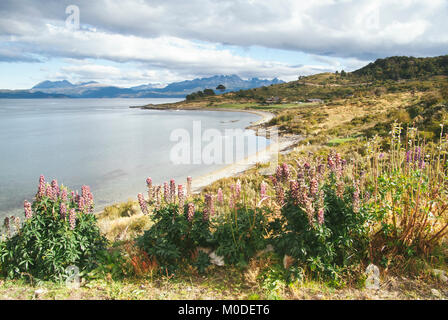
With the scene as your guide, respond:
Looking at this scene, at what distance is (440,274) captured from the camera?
4.46m

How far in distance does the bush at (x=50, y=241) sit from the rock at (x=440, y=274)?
18.4ft

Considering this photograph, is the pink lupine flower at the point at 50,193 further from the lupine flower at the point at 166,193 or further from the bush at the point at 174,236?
the lupine flower at the point at 166,193

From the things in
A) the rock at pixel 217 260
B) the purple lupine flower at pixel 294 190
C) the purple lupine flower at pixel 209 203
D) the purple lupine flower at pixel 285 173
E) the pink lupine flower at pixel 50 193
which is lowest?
the rock at pixel 217 260

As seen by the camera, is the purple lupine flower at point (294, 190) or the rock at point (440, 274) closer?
the purple lupine flower at point (294, 190)

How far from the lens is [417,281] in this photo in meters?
4.42

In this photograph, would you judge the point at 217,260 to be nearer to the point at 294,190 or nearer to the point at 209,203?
the point at 209,203

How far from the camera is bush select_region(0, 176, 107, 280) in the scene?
4.66 metres

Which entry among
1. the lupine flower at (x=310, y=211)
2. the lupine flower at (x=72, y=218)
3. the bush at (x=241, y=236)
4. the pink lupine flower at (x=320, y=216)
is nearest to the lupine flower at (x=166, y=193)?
the bush at (x=241, y=236)

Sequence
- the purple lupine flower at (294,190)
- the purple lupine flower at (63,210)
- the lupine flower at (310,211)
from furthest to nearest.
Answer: the purple lupine flower at (63,210) < the purple lupine flower at (294,190) < the lupine flower at (310,211)

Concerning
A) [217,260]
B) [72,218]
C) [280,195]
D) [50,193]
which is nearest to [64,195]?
[50,193]

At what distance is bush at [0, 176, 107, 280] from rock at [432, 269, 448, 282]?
221 inches

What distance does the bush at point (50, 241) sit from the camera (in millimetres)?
4660

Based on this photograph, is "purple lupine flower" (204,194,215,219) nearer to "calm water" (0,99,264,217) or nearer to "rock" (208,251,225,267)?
"rock" (208,251,225,267)

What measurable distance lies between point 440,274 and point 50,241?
6193 mm
